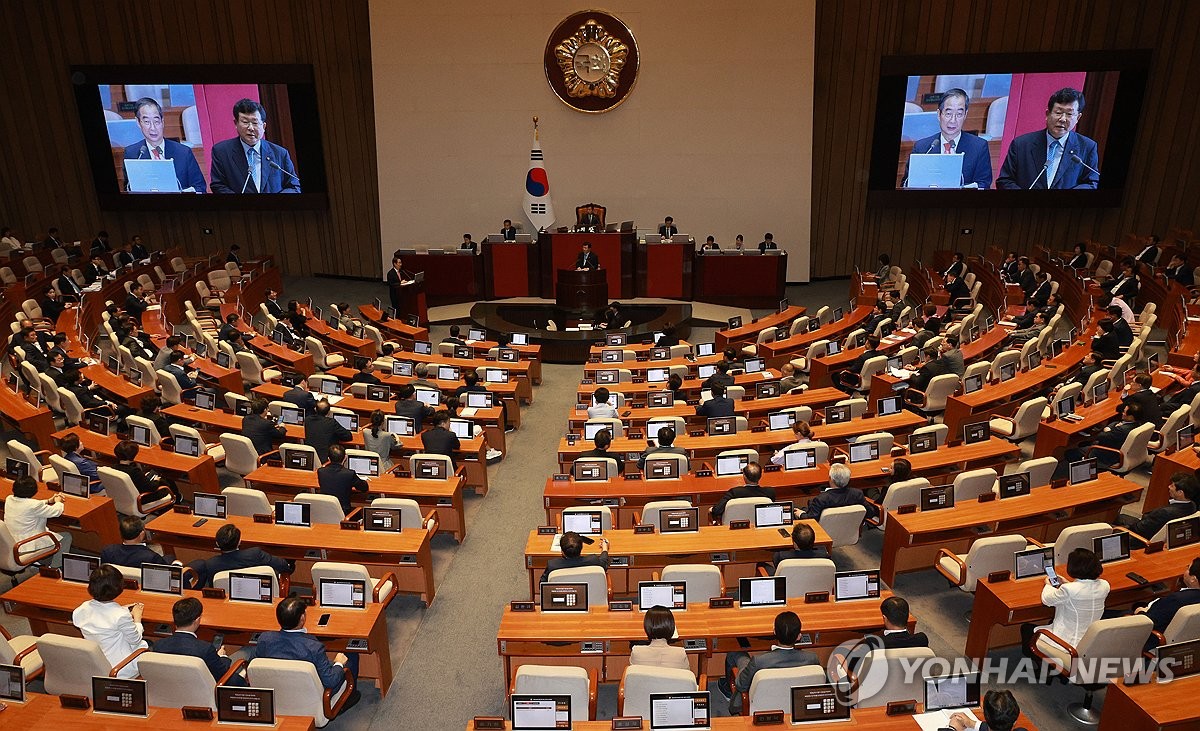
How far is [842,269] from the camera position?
2347 cm

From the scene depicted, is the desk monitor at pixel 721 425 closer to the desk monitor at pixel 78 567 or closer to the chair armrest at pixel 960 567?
the chair armrest at pixel 960 567

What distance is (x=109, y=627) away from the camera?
6336 millimetres

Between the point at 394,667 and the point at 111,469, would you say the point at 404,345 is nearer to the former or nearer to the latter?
the point at 111,469

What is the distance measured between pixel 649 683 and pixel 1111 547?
448 cm

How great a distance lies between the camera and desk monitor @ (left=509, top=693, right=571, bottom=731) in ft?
17.7

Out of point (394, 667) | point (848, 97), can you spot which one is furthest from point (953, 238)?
point (394, 667)

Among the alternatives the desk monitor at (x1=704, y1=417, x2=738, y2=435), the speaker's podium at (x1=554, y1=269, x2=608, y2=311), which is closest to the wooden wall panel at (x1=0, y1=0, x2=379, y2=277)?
the speaker's podium at (x1=554, y1=269, x2=608, y2=311)

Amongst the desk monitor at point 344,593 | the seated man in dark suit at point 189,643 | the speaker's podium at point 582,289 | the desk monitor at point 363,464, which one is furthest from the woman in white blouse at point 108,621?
the speaker's podium at point 582,289

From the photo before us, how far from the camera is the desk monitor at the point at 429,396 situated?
12.2 m

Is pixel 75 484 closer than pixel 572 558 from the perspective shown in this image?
No

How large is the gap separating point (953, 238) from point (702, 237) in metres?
6.90

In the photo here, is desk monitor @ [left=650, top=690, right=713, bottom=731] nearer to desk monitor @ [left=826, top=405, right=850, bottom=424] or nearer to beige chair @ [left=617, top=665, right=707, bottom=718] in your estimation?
beige chair @ [left=617, top=665, right=707, bottom=718]

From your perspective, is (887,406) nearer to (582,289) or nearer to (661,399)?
(661,399)

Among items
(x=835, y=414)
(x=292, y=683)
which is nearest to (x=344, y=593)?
(x=292, y=683)
